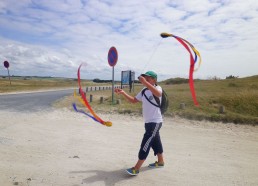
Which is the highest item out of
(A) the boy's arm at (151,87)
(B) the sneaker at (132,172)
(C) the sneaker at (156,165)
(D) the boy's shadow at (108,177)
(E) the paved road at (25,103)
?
(A) the boy's arm at (151,87)

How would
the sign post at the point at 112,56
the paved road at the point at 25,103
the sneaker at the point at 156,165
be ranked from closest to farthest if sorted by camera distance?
the sneaker at the point at 156,165 < the paved road at the point at 25,103 < the sign post at the point at 112,56

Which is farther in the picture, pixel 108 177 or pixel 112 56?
pixel 112 56

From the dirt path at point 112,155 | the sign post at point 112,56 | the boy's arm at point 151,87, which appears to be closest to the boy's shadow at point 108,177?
the dirt path at point 112,155

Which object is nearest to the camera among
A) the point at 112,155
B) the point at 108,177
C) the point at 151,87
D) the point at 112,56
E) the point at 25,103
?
the point at 151,87

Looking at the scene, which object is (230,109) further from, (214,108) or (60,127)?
(60,127)

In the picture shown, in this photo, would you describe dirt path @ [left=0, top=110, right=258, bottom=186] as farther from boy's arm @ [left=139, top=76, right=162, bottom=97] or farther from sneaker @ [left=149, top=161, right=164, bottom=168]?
boy's arm @ [left=139, top=76, right=162, bottom=97]

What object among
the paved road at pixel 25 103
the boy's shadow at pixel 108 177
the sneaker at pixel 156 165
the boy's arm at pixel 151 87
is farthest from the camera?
the paved road at pixel 25 103

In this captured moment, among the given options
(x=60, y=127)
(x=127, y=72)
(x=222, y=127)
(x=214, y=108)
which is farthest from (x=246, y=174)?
(x=127, y=72)

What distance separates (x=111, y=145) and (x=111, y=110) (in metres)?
5.99

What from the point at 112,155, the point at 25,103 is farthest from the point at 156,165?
the point at 25,103

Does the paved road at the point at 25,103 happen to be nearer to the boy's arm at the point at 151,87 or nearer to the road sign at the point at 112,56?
the road sign at the point at 112,56

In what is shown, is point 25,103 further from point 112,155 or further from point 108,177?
point 108,177

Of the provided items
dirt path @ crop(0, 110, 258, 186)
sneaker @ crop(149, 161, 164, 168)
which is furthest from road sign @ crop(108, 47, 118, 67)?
sneaker @ crop(149, 161, 164, 168)

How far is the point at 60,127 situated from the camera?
8.80 meters
